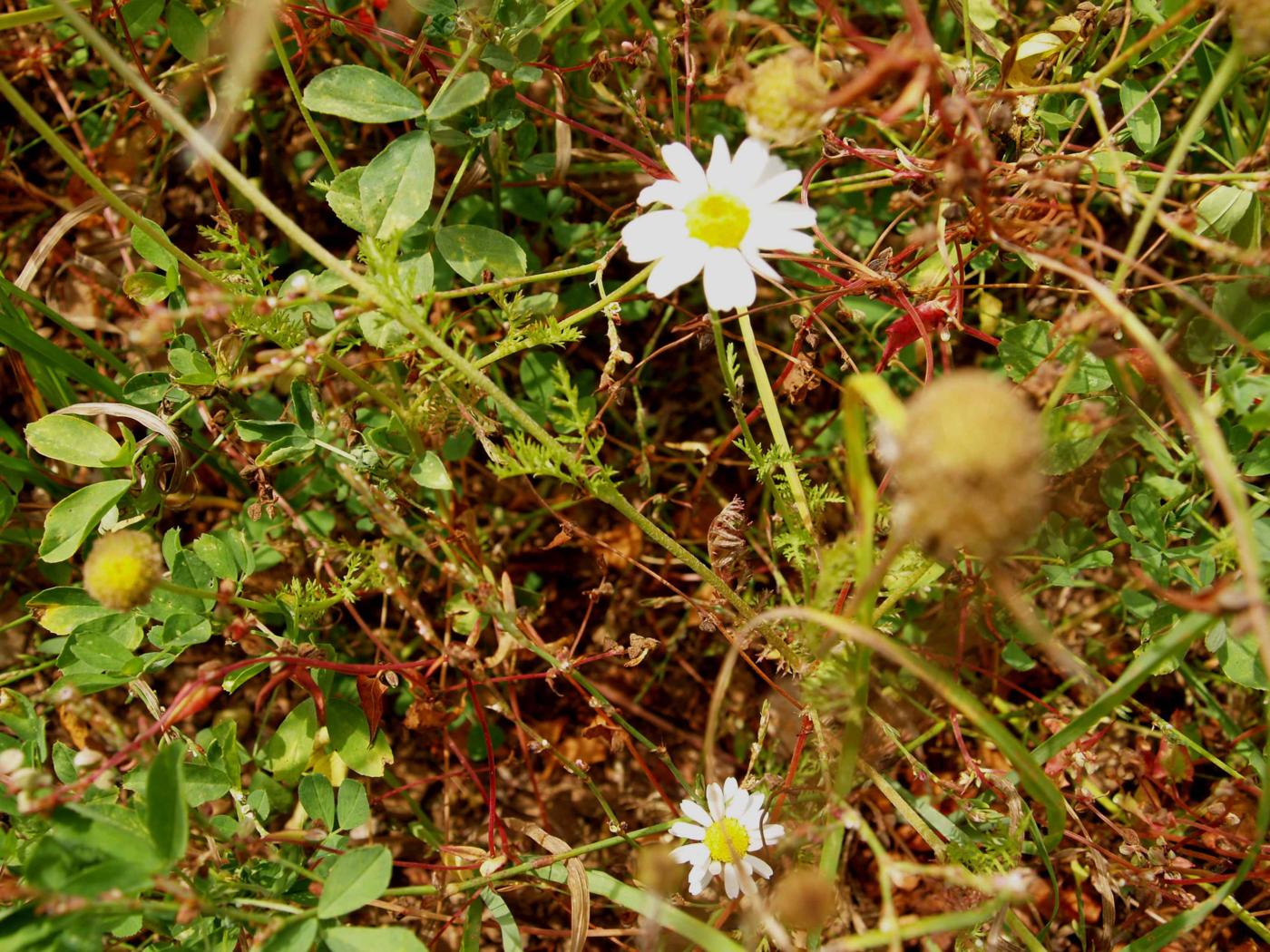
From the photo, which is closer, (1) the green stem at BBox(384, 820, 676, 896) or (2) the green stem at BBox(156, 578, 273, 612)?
(2) the green stem at BBox(156, 578, 273, 612)

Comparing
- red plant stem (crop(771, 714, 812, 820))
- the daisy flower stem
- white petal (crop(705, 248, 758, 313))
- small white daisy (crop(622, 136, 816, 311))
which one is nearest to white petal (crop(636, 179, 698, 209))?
small white daisy (crop(622, 136, 816, 311))

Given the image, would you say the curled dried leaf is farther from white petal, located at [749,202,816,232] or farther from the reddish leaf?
white petal, located at [749,202,816,232]

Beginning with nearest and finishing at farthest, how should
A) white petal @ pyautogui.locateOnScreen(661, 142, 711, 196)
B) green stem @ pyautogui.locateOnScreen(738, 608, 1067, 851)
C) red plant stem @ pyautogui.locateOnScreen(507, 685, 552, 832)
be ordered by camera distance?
green stem @ pyautogui.locateOnScreen(738, 608, 1067, 851) < white petal @ pyautogui.locateOnScreen(661, 142, 711, 196) < red plant stem @ pyautogui.locateOnScreen(507, 685, 552, 832)

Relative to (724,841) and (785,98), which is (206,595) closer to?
(724,841)

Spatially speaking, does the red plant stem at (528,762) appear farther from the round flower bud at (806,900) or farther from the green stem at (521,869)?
the round flower bud at (806,900)

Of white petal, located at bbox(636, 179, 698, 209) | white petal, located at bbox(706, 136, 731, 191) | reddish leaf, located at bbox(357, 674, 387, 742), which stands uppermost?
white petal, located at bbox(706, 136, 731, 191)

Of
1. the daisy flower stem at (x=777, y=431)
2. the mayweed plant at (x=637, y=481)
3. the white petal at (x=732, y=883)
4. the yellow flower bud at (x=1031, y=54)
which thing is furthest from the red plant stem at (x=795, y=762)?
the yellow flower bud at (x=1031, y=54)
